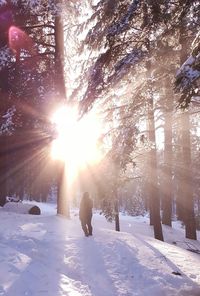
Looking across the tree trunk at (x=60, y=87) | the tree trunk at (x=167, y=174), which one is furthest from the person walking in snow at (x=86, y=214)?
the tree trunk at (x=167, y=174)

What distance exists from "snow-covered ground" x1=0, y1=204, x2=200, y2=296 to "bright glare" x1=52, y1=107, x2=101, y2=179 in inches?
130

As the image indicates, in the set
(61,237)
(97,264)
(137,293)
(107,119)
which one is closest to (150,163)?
(107,119)

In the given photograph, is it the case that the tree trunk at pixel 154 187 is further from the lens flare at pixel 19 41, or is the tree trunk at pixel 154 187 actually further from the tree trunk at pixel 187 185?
the lens flare at pixel 19 41

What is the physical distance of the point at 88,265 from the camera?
10.9 metres

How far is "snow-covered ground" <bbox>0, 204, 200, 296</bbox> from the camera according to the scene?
899 cm

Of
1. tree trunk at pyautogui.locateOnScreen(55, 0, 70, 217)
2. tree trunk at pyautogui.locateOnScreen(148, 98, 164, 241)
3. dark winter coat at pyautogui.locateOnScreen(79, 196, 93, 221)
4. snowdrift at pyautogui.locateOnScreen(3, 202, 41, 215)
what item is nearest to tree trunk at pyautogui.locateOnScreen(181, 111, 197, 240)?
tree trunk at pyautogui.locateOnScreen(148, 98, 164, 241)

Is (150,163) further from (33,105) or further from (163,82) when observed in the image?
(163,82)

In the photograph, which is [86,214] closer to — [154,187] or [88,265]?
[88,265]

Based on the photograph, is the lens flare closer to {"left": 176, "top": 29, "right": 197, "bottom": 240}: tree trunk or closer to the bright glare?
the bright glare

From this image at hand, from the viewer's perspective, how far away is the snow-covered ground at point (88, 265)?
8.99m

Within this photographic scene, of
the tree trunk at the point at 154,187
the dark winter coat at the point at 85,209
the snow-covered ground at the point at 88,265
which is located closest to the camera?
the snow-covered ground at the point at 88,265

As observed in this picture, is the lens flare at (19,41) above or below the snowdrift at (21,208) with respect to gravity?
above

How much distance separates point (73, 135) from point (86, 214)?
9.67ft

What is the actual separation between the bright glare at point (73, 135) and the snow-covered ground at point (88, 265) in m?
3.31
